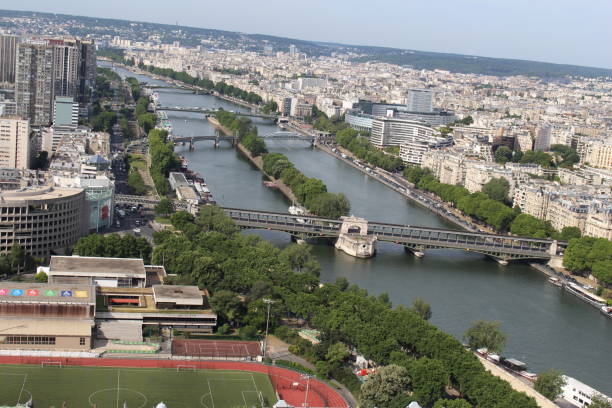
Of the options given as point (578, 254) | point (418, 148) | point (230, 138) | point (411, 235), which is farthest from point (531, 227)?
point (230, 138)

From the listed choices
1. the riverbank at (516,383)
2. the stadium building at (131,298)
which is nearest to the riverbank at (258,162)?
the stadium building at (131,298)

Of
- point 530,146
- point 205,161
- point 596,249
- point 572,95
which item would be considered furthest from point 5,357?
point 572,95

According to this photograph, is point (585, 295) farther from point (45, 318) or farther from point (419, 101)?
point (419, 101)

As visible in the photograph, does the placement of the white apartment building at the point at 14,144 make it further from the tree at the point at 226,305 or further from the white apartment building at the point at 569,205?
the white apartment building at the point at 569,205

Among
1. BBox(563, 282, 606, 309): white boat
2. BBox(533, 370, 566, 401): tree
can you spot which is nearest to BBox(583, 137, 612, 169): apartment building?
BBox(563, 282, 606, 309): white boat

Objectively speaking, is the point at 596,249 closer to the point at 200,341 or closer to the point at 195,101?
the point at 200,341

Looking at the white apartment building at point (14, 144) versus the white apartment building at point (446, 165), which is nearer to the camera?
the white apartment building at point (14, 144)
